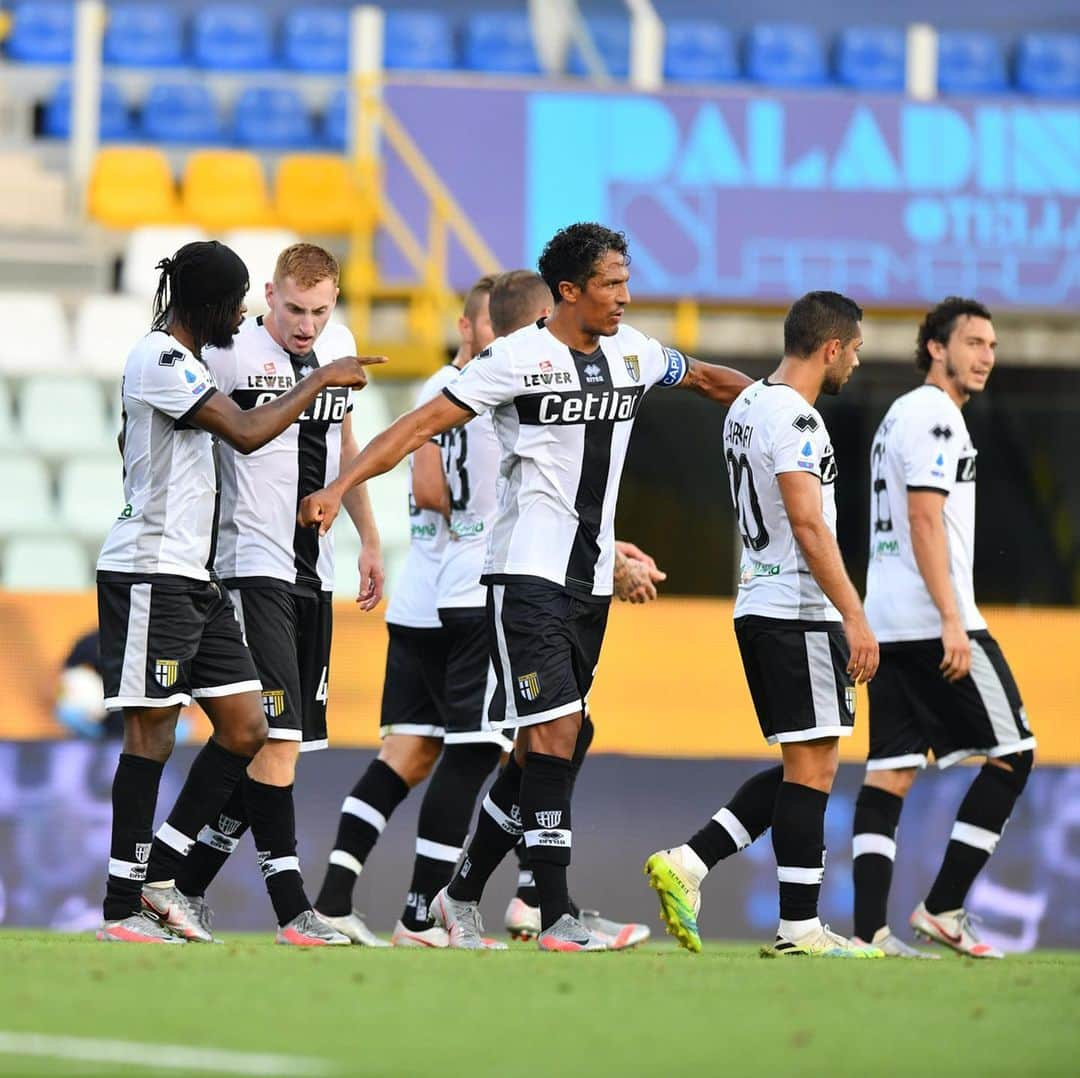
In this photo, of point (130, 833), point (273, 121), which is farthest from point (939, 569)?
point (273, 121)

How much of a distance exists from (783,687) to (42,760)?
362cm

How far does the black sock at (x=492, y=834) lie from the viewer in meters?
Result: 6.41

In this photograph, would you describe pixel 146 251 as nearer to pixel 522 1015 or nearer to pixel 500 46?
pixel 500 46

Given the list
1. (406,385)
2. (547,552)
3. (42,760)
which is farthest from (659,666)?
(406,385)

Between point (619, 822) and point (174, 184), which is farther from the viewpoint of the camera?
point (174, 184)

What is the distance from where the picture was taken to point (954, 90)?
1742cm

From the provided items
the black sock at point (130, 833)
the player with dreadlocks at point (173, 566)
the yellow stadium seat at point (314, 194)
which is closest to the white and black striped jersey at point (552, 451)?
the player with dreadlocks at point (173, 566)

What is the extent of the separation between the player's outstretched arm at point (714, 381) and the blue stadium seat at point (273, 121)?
10.4 m

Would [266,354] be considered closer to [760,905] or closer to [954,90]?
[760,905]

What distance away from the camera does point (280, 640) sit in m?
6.04

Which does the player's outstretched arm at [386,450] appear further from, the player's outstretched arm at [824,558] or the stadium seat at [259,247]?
the stadium seat at [259,247]

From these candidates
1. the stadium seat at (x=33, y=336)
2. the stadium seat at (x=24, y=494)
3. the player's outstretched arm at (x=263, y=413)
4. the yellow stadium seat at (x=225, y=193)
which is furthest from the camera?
the yellow stadium seat at (x=225, y=193)

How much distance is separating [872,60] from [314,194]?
17.3 feet

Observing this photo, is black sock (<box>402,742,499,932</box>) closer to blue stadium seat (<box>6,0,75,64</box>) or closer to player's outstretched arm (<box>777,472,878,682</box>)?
player's outstretched arm (<box>777,472,878,682</box>)
